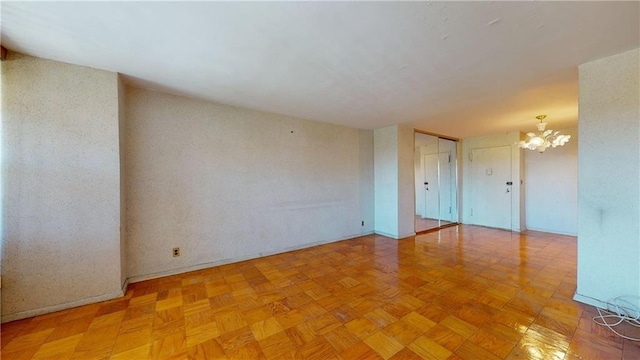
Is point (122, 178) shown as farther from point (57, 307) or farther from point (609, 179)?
point (609, 179)

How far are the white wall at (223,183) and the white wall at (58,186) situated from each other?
1.17ft

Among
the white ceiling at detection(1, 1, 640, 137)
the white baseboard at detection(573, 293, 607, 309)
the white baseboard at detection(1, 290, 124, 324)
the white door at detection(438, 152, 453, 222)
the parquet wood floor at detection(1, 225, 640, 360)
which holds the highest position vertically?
the white ceiling at detection(1, 1, 640, 137)

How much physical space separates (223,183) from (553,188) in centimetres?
646

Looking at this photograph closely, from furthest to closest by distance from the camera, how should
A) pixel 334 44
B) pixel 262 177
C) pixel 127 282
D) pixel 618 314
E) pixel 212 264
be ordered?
1. pixel 262 177
2. pixel 212 264
3. pixel 127 282
4. pixel 618 314
5. pixel 334 44

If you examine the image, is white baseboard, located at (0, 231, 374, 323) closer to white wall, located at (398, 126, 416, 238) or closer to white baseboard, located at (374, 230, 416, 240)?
white baseboard, located at (374, 230, 416, 240)

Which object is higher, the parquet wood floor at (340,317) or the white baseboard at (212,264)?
the white baseboard at (212,264)

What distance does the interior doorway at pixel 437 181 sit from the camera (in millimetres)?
5652

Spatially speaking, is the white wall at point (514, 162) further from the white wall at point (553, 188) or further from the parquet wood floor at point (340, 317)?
the parquet wood floor at point (340, 317)

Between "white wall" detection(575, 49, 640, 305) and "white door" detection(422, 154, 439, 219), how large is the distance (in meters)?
4.02

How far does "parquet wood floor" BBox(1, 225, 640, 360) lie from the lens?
1487mm

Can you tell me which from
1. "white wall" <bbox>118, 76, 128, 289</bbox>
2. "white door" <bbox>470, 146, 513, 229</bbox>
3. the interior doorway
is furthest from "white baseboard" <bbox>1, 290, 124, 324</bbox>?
"white door" <bbox>470, 146, 513, 229</bbox>

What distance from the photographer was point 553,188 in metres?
4.67

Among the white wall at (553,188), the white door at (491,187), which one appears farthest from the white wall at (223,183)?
the white wall at (553,188)

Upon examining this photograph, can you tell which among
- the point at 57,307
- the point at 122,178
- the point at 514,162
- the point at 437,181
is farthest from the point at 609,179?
the point at 57,307
